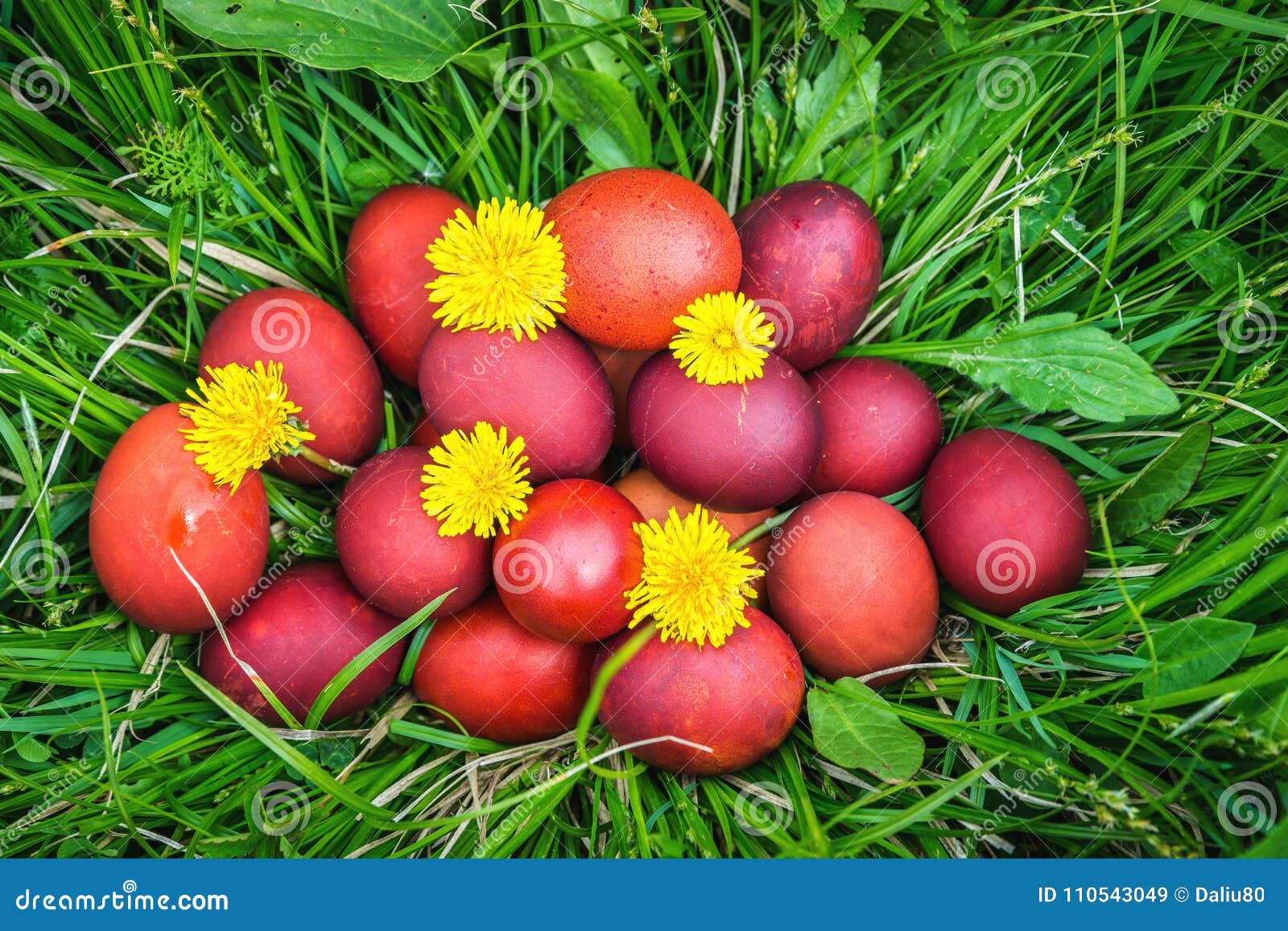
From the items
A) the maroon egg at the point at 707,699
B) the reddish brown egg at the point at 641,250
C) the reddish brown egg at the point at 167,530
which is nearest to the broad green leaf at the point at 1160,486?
the maroon egg at the point at 707,699

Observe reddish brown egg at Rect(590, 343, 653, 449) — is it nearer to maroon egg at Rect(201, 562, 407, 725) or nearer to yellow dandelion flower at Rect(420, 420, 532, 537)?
yellow dandelion flower at Rect(420, 420, 532, 537)

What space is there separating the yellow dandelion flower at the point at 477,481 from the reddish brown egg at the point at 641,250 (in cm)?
31

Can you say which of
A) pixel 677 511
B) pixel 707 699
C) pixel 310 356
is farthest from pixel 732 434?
pixel 310 356

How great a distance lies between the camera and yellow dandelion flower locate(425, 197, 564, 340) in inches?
60.4

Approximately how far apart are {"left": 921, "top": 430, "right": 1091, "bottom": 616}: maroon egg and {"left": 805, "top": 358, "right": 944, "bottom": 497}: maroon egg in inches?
3.7

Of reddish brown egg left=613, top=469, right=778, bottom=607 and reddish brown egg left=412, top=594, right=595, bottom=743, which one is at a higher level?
reddish brown egg left=613, top=469, right=778, bottom=607

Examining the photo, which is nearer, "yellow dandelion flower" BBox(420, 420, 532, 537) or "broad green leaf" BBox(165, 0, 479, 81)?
"yellow dandelion flower" BBox(420, 420, 532, 537)

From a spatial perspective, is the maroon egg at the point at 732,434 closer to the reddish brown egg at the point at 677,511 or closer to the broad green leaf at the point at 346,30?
the reddish brown egg at the point at 677,511

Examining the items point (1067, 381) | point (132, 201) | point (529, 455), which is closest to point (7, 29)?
point (132, 201)

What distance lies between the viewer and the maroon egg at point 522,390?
1.59 metres

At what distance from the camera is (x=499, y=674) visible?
1.70 metres

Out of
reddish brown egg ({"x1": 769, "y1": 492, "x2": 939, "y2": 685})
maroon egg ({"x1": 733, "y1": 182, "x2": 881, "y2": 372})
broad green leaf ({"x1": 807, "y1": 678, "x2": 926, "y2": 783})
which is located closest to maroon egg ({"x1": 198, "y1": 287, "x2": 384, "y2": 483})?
maroon egg ({"x1": 733, "y1": 182, "x2": 881, "y2": 372})

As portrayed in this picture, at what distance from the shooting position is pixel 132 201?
1.83 m

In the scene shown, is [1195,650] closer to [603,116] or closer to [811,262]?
[811,262]
